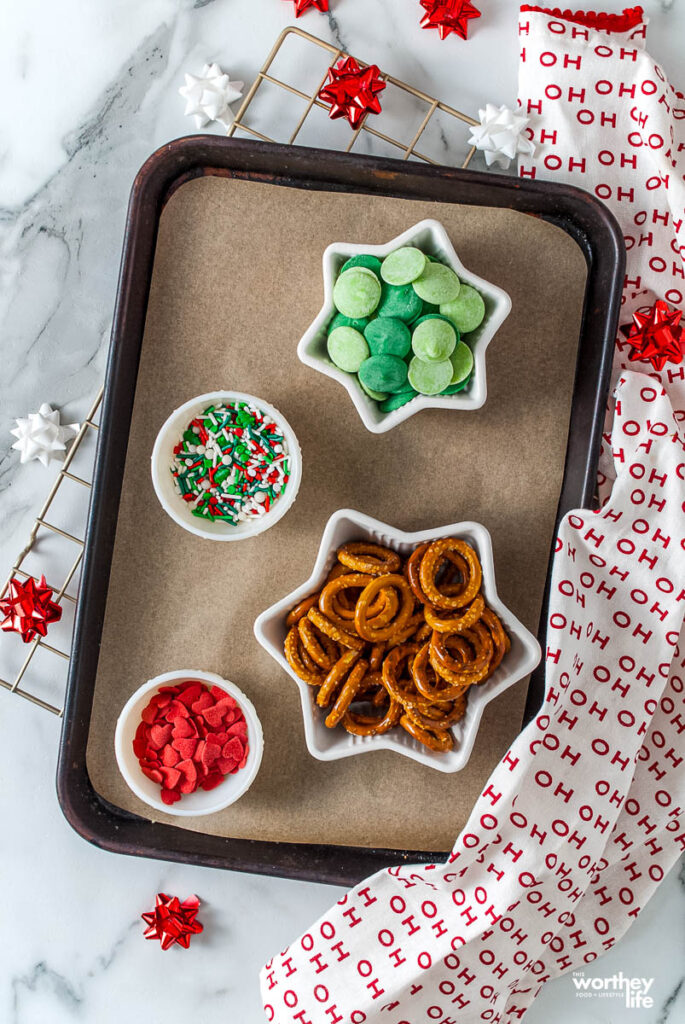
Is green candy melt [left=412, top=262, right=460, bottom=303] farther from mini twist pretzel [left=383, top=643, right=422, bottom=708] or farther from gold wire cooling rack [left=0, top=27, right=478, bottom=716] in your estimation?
mini twist pretzel [left=383, top=643, right=422, bottom=708]

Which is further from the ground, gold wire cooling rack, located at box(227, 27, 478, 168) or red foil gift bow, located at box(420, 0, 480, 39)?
red foil gift bow, located at box(420, 0, 480, 39)

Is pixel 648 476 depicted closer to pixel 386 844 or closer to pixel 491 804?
pixel 491 804

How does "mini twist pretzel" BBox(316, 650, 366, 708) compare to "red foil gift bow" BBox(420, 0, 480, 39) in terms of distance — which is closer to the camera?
"mini twist pretzel" BBox(316, 650, 366, 708)

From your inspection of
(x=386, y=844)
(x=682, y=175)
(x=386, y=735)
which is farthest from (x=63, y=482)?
(x=682, y=175)

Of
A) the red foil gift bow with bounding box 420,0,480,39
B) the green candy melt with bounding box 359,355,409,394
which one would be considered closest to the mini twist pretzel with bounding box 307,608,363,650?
the green candy melt with bounding box 359,355,409,394
